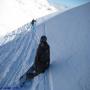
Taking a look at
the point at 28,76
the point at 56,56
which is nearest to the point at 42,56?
the point at 28,76

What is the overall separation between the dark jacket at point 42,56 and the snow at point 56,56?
19cm

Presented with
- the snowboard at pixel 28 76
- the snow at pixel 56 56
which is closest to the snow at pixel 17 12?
the snow at pixel 56 56

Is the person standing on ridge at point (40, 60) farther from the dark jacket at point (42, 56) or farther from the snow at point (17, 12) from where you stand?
the snow at point (17, 12)

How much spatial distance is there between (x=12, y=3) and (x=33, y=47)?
959 cm

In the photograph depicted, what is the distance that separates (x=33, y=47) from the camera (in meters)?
5.61

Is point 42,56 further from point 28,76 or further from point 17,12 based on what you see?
point 17,12

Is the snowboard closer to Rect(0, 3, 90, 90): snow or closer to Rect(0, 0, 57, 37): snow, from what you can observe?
Rect(0, 3, 90, 90): snow

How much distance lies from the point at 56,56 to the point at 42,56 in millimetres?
1090

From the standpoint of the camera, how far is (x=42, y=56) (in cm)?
377

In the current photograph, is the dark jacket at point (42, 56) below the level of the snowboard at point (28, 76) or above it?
above

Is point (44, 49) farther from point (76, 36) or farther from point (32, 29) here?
point (32, 29)

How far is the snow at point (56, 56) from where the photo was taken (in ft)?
12.3

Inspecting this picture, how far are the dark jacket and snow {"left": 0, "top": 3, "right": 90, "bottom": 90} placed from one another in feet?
0.62

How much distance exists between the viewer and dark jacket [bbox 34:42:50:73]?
12.2ft
